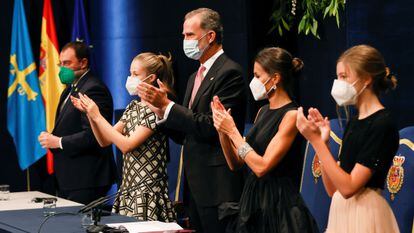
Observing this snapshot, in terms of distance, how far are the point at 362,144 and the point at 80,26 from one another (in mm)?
4592

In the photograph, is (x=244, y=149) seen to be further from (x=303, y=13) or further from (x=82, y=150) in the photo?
(x=303, y=13)

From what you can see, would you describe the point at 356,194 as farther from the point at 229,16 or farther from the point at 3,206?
the point at 229,16

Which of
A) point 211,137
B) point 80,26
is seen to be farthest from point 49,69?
point 211,137

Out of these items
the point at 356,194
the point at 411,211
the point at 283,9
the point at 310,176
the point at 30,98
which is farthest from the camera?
the point at 30,98

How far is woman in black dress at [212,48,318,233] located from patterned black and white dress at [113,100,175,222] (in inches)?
26.4

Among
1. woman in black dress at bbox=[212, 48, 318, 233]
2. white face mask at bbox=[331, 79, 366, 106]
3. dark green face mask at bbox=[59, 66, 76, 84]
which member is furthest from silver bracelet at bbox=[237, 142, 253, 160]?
dark green face mask at bbox=[59, 66, 76, 84]

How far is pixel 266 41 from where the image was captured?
24.2ft

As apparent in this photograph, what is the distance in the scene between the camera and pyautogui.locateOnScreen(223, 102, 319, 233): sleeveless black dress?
3.88 meters

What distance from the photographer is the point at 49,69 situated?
7.55 m

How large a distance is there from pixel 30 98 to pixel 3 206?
9.49ft

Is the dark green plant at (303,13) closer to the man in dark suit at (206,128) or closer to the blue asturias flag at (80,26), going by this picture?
the blue asturias flag at (80,26)

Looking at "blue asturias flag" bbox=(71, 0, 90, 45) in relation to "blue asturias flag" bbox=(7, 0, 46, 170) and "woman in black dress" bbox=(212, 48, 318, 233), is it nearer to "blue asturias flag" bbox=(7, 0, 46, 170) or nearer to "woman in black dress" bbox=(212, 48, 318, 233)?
"blue asturias flag" bbox=(7, 0, 46, 170)

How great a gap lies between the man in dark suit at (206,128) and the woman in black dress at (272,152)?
0.60 ft

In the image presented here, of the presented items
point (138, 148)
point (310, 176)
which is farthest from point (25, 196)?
point (310, 176)
